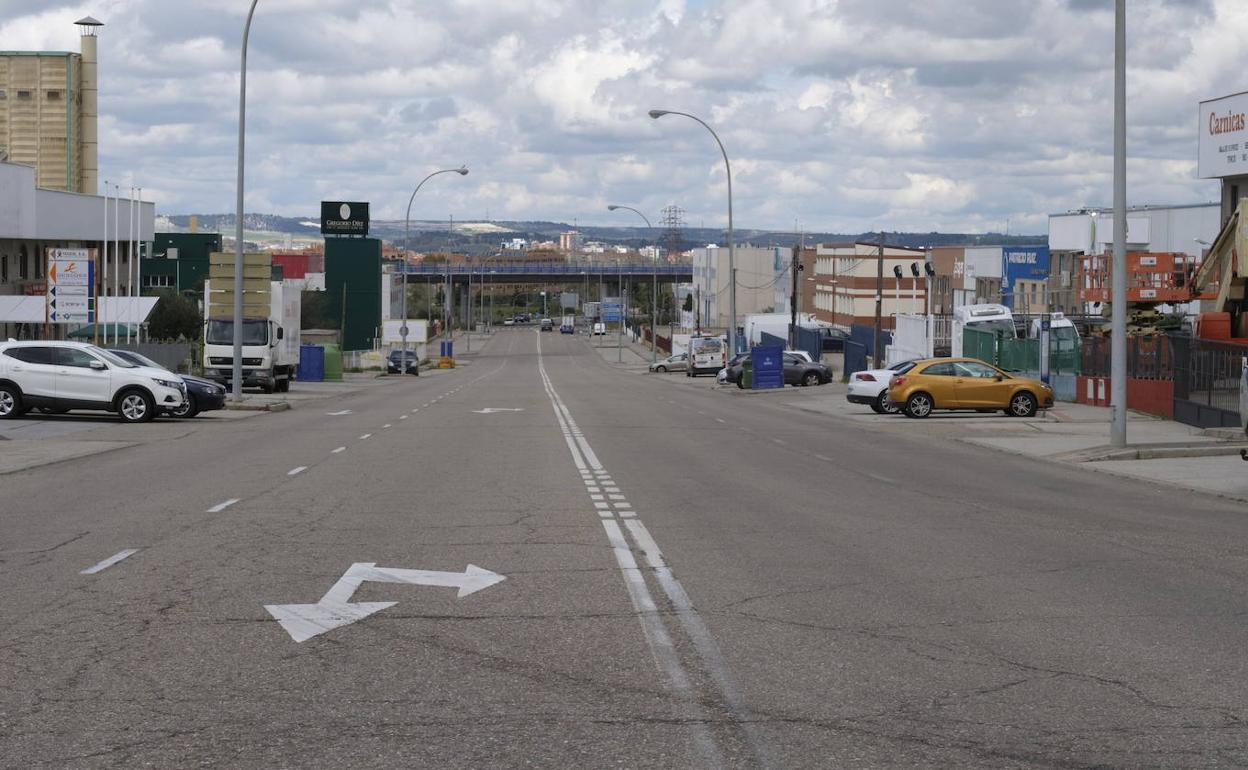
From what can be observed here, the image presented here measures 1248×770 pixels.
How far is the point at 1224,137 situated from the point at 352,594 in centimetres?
4699

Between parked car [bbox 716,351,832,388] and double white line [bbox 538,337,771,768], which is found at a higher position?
parked car [bbox 716,351,832,388]

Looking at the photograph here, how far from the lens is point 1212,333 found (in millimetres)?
32125

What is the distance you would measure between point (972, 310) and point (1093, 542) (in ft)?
147

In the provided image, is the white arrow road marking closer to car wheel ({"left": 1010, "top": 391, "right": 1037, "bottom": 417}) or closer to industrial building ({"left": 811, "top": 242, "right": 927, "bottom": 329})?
car wheel ({"left": 1010, "top": 391, "right": 1037, "bottom": 417})

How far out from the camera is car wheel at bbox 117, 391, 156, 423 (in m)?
30.5

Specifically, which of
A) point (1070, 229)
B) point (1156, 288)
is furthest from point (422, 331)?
point (1156, 288)

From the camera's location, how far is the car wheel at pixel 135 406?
3047 centimetres

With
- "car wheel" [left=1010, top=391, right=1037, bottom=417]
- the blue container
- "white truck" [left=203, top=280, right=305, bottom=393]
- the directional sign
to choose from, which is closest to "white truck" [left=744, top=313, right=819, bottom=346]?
the blue container

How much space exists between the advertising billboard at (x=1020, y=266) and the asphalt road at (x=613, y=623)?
64433mm

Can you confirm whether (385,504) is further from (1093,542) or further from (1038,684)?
(1038,684)

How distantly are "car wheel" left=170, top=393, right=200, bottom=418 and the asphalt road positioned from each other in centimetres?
1220

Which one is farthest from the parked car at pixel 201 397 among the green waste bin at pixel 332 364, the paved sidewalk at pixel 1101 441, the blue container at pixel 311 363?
the green waste bin at pixel 332 364

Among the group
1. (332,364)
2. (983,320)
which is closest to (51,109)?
(332,364)

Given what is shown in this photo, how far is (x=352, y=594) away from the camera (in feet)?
32.7
